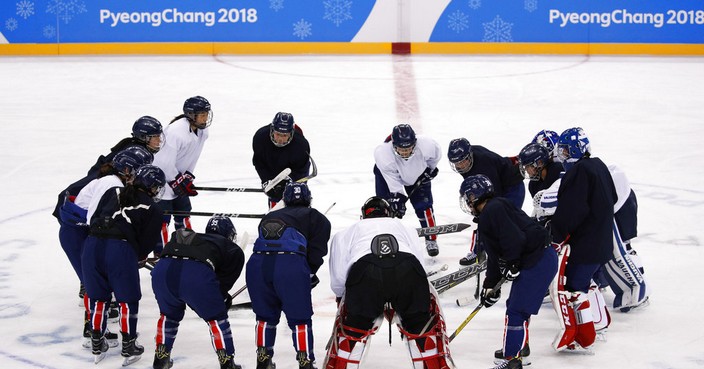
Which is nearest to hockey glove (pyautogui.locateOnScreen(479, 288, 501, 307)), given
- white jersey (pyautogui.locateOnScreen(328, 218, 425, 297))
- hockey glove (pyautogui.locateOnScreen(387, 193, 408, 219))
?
white jersey (pyautogui.locateOnScreen(328, 218, 425, 297))

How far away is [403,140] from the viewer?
6773mm

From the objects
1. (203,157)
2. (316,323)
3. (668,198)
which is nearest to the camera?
(316,323)

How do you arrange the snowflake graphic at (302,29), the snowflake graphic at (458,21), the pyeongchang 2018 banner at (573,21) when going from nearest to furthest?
the pyeongchang 2018 banner at (573,21), the snowflake graphic at (458,21), the snowflake graphic at (302,29)

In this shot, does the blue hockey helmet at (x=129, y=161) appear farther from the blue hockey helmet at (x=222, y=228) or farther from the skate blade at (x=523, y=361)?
the skate blade at (x=523, y=361)

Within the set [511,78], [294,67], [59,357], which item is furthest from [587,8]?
[59,357]

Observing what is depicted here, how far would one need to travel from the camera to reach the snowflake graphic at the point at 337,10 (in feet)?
51.7

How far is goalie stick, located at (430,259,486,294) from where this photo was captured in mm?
6094

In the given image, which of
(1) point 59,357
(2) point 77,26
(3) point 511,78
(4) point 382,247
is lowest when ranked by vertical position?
(1) point 59,357

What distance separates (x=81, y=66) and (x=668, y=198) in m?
9.19

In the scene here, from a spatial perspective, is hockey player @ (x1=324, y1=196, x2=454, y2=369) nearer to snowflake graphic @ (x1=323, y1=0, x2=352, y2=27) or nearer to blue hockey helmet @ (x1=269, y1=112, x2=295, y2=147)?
blue hockey helmet @ (x1=269, y1=112, x2=295, y2=147)

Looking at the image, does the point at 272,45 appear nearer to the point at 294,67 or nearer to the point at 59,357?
the point at 294,67

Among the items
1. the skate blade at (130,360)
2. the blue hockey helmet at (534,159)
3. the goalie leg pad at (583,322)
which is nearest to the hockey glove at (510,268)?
the goalie leg pad at (583,322)

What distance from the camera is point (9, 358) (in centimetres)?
557

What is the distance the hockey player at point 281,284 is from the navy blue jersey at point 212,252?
124 millimetres
